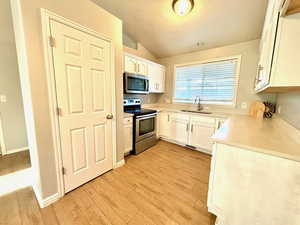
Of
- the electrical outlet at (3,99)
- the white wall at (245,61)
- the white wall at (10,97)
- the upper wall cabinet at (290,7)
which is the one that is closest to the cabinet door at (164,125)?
the white wall at (245,61)

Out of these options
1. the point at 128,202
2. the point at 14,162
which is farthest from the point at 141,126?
the point at 14,162

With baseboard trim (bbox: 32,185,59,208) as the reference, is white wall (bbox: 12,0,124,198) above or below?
above

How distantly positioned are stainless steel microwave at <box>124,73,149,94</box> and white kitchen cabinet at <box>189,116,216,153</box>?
1390mm

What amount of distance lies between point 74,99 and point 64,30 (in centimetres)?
81

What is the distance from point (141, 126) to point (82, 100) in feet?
4.69

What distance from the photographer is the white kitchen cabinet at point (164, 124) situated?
11.3 ft

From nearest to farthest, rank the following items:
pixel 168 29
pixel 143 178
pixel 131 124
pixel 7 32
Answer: pixel 143 178, pixel 7 32, pixel 131 124, pixel 168 29

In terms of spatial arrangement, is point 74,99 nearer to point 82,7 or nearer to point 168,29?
point 82,7

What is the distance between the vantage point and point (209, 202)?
132 centimetres

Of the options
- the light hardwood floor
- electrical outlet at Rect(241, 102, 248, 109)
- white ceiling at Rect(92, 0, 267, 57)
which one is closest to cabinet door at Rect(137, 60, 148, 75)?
white ceiling at Rect(92, 0, 267, 57)

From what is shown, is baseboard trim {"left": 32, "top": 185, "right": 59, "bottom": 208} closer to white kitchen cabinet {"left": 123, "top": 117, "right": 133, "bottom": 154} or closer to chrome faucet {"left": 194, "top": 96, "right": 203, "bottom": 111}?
white kitchen cabinet {"left": 123, "top": 117, "right": 133, "bottom": 154}

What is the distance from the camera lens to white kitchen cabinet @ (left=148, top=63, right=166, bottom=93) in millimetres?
3435

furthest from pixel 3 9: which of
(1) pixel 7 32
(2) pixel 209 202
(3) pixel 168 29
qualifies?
(2) pixel 209 202

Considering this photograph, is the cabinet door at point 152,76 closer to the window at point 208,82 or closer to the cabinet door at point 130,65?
the cabinet door at point 130,65
